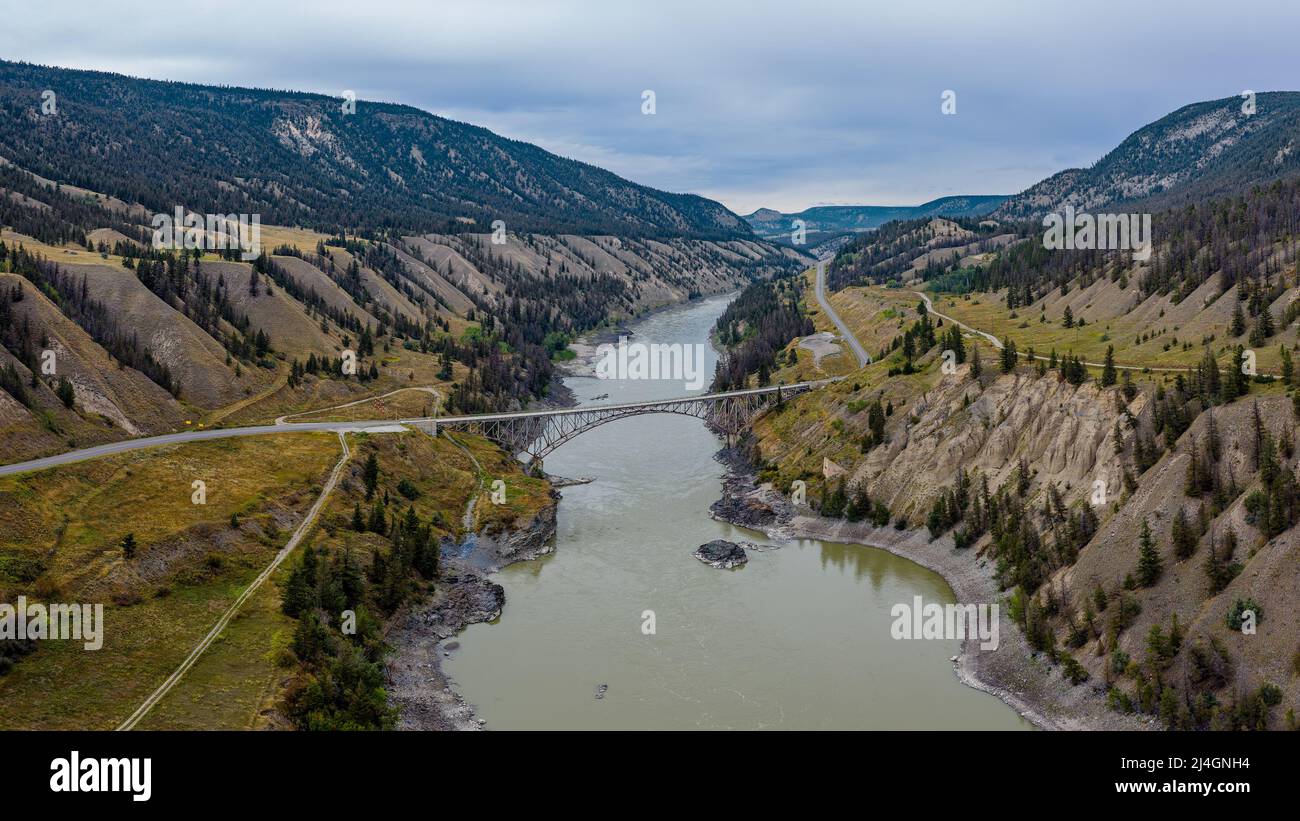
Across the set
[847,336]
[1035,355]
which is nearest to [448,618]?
[1035,355]

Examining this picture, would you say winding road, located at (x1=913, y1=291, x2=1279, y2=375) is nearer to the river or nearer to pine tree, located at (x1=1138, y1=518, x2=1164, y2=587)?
pine tree, located at (x1=1138, y1=518, x2=1164, y2=587)

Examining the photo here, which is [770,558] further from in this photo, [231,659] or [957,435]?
[231,659]

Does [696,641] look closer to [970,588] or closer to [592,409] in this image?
[970,588]

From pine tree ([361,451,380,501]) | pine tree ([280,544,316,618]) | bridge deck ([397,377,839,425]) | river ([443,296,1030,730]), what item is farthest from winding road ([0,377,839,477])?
pine tree ([280,544,316,618])

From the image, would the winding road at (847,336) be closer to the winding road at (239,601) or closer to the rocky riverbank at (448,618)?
the rocky riverbank at (448,618)

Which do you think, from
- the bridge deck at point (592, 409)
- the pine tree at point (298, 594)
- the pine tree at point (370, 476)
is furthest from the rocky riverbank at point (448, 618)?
the bridge deck at point (592, 409)
